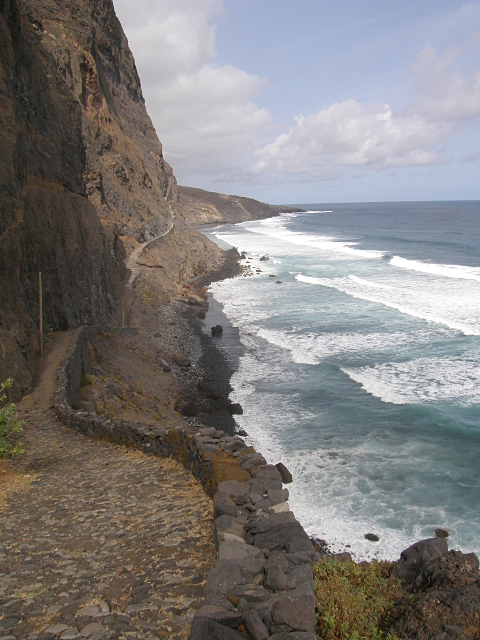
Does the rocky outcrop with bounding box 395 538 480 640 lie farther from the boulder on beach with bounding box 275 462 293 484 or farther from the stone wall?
the boulder on beach with bounding box 275 462 293 484

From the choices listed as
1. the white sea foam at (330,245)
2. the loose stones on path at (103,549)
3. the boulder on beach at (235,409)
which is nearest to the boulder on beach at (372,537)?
the loose stones on path at (103,549)

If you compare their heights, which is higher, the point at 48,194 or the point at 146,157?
the point at 146,157

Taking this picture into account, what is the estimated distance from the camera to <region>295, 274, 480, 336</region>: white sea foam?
30906 millimetres

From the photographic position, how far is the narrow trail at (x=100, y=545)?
485 cm

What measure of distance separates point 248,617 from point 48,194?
18.1 m

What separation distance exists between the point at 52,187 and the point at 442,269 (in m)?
40.9

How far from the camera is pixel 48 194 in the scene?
63.1ft

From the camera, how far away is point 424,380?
21.6 metres

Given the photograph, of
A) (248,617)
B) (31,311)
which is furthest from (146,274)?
(248,617)

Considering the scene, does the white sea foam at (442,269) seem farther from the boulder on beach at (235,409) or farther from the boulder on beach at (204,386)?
the boulder on beach at (235,409)

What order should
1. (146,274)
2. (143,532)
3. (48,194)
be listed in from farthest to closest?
(146,274)
(48,194)
(143,532)

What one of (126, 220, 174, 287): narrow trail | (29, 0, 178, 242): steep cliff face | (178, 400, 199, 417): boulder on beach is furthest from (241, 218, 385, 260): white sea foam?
(178, 400, 199, 417): boulder on beach

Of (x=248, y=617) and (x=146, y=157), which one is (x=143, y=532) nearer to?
(x=248, y=617)

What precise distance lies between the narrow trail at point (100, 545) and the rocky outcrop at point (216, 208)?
382 feet
